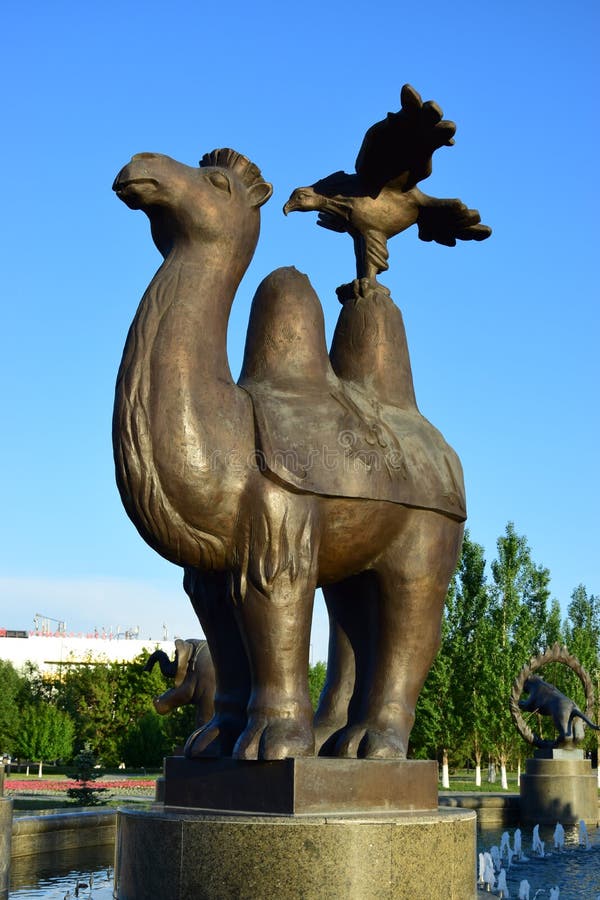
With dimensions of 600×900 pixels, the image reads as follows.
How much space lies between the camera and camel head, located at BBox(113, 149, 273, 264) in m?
4.75

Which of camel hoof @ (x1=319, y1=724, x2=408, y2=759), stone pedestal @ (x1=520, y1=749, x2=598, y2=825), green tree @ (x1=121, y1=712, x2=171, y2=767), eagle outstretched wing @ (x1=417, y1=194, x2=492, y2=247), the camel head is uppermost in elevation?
eagle outstretched wing @ (x1=417, y1=194, x2=492, y2=247)

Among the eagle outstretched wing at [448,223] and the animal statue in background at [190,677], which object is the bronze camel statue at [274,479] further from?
the animal statue in background at [190,677]

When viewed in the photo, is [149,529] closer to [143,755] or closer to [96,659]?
[143,755]

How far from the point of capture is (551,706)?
1834cm

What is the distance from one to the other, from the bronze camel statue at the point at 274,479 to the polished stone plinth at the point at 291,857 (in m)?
0.40

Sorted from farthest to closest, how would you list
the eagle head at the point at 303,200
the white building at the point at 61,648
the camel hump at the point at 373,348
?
1. the white building at the point at 61,648
2. the eagle head at the point at 303,200
3. the camel hump at the point at 373,348

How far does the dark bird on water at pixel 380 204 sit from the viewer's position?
566 cm

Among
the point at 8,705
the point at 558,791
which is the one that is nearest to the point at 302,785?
the point at 558,791

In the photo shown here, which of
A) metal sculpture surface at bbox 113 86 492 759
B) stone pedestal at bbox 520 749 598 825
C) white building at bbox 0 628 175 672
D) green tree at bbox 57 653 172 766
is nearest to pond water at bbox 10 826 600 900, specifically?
stone pedestal at bbox 520 749 598 825

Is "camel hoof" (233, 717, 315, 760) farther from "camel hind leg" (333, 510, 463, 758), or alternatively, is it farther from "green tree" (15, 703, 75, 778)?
"green tree" (15, 703, 75, 778)

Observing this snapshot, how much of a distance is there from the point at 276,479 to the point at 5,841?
4672mm

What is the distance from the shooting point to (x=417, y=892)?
164 inches

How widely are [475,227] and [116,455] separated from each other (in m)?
2.80

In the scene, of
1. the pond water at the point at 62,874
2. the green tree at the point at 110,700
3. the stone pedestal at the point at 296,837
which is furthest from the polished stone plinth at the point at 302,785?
the green tree at the point at 110,700
